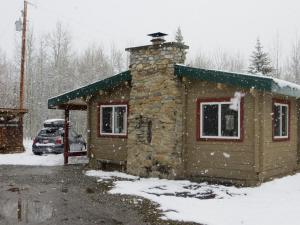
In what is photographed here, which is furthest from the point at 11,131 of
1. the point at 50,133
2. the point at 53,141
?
the point at 53,141

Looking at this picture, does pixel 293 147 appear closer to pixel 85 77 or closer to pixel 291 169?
pixel 291 169

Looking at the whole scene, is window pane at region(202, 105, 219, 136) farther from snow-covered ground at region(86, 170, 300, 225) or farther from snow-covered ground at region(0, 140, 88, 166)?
snow-covered ground at region(0, 140, 88, 166)

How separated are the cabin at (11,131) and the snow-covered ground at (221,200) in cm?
1039

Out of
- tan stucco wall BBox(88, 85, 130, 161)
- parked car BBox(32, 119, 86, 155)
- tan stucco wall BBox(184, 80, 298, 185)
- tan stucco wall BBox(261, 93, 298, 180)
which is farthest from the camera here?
parked car BBox(32, 119, 86, 155)

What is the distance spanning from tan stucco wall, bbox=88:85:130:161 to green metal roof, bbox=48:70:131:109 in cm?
46

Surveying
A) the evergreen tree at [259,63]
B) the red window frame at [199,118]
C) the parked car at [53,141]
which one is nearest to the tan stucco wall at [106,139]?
the red window frame at [199,118]

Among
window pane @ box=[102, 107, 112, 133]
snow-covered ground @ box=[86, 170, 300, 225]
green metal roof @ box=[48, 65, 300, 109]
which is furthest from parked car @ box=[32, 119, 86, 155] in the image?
snow-covered ground @ box=[86, 170, 300, 225]

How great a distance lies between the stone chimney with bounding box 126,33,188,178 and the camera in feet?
44.4

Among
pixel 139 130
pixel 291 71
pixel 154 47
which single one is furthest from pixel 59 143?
pixel 291 71

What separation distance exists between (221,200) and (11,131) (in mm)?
15666

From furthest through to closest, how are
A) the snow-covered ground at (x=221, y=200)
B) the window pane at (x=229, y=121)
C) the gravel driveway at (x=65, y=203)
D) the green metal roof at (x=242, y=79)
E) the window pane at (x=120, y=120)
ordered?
1. the window pane at (x=120, y=120)
2. the window pane at (x=229, y=121)
3. the green metal roof at (x=242, y=79)
4. the snow-covered ground at (x=221, y=200)
5. the gravel driveway at (x=65, y=203)

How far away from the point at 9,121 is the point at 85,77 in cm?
2751

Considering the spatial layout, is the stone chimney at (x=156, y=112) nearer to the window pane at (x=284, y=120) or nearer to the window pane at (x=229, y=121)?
the window pane at (x=229, y=121)

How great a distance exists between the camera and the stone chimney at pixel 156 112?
13.5 m
